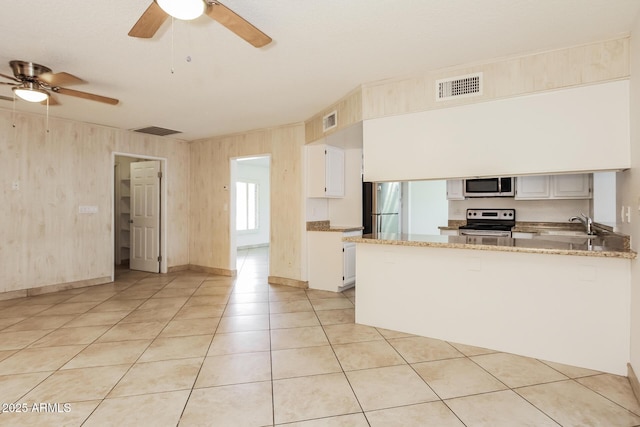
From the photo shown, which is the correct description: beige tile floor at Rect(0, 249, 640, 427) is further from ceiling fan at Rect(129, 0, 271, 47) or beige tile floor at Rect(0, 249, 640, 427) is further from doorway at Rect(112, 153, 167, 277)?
doorway at Rect(112, 153, 167, 277)

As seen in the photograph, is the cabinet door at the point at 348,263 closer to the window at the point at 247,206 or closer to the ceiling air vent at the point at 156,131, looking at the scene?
the ceiling air vent at the point at 156,131

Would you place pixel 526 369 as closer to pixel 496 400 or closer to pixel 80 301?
pixel 496 400

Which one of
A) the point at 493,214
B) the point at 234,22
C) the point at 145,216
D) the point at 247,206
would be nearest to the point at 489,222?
the point at 493,214

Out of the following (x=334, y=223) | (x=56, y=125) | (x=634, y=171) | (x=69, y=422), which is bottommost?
(x=69, y=422)

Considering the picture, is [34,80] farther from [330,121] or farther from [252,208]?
[252,208]

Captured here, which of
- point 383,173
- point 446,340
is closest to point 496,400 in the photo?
point 446,340

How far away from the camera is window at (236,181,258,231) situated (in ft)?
29.8

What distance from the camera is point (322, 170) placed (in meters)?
4.82

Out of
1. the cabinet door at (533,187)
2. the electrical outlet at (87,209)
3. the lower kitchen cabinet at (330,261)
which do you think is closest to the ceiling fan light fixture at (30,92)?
the electrical outlet at (87,209)

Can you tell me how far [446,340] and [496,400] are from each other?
0.90 m

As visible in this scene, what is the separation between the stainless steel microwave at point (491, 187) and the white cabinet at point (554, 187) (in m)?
0.11

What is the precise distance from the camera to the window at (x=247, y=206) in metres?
9.10

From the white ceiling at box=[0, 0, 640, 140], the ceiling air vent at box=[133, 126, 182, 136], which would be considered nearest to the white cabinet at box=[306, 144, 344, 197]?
the white ceiling at box=[0, 0, 640, 140]

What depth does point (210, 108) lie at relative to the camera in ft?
14.0
